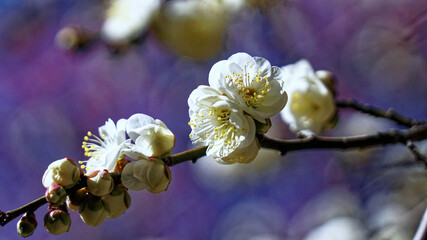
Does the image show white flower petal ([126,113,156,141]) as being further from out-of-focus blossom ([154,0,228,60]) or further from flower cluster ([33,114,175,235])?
out-of-focus blossom ([154,0,228,60])

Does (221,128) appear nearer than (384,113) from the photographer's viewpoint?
Yes

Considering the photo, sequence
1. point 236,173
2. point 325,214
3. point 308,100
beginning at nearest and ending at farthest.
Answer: point 308,100, point 325,214, point 236,173

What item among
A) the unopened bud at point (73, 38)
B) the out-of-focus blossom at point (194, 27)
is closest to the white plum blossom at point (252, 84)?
the out-of-focus blossom at point (194, 27)

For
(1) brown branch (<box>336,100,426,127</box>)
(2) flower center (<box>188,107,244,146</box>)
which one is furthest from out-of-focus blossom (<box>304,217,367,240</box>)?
(2) flower center (<box>188,107,244,146</box>)

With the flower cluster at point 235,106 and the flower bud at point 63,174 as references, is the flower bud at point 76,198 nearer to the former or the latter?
the flower bud at point 63,174

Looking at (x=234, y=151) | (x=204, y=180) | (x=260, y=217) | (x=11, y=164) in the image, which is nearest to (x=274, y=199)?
(x=260, y=217)

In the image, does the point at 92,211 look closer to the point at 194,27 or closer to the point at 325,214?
the point at 194,27

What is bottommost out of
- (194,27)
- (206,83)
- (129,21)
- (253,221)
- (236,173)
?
(253,221)

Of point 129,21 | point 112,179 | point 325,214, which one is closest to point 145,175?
point 112,179
